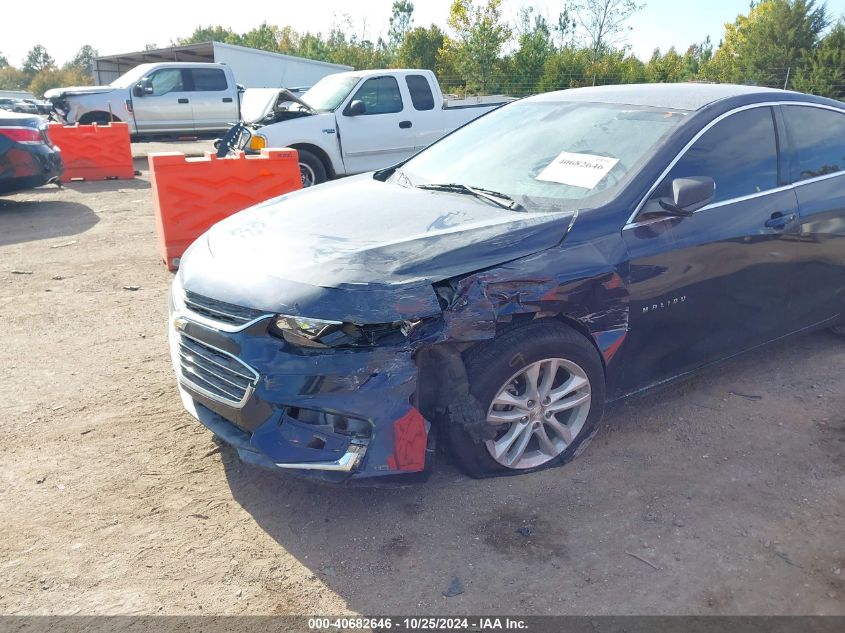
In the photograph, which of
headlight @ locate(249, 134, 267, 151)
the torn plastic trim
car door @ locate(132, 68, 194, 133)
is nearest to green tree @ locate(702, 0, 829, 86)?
car door @ locate(132, 68, 194, 133)

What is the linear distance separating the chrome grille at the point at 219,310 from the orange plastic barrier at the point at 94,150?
11.3 metres

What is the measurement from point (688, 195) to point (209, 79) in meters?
16.6

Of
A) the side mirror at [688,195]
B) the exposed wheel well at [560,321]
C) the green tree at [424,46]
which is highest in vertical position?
the green tree at [424,46]

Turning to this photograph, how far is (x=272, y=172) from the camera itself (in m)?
7.43

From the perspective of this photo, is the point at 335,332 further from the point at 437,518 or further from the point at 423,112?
the point at 423,112

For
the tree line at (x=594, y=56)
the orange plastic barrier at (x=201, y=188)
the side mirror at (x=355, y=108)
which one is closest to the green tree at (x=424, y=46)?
the tree line at (x=594, y=56)

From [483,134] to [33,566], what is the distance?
331 centimetres

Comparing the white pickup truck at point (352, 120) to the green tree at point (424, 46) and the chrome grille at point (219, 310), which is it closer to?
the chrome grille at point (219, 310)

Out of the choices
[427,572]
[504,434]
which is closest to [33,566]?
[427,572]

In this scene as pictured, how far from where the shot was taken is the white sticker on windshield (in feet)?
11.6

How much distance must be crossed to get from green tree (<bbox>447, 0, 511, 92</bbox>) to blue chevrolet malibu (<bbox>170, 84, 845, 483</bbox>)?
Answer: 26330mm

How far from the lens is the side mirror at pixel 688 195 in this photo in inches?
133

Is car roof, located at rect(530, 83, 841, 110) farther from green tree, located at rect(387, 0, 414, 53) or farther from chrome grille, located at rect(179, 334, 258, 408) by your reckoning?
green tree, located at rect(387, 0, 414, 53)

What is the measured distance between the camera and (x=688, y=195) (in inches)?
132
